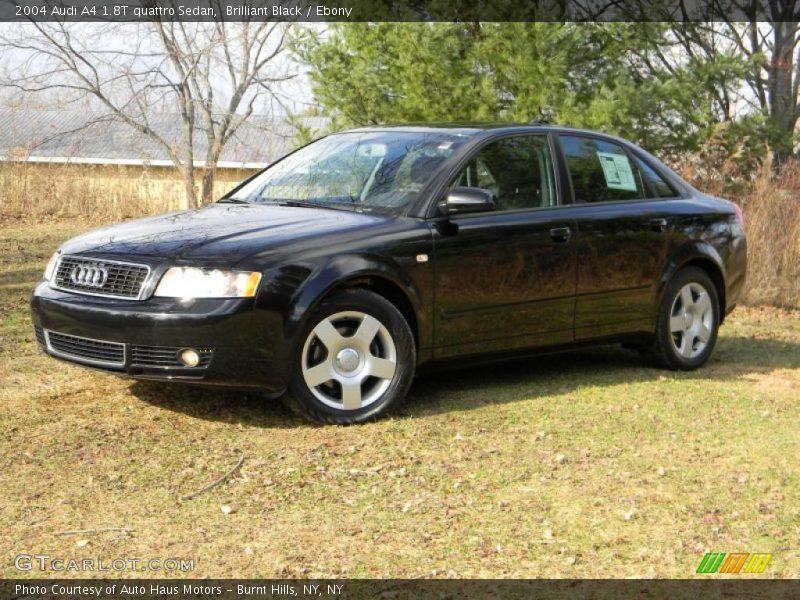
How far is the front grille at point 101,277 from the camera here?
6.20 m

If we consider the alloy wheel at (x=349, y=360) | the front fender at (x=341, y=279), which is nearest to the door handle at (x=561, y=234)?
the front fender at (x=341, y=279)

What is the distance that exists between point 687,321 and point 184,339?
4.04 metres

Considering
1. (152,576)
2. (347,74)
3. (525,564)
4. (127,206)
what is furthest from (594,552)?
(127,206)

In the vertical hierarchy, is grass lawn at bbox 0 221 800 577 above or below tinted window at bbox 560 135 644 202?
below

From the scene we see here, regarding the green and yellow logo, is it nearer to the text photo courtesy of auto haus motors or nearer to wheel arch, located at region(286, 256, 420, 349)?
the text photo courtesy of auto haus motors

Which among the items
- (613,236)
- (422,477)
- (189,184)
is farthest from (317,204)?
(189,184)

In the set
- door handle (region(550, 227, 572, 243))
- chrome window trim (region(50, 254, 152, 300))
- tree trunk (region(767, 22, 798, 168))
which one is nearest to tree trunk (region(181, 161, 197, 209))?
tree trunk (region(767, 22, 798, 168))

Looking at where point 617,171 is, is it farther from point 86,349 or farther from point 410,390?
point 86,349

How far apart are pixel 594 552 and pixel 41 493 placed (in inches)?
95.2

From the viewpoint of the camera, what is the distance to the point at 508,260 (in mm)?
7215

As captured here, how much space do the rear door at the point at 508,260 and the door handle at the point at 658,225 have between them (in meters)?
0.83

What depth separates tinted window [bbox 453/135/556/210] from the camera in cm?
733

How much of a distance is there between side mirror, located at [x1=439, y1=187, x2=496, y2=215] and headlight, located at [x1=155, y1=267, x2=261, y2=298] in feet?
4.52

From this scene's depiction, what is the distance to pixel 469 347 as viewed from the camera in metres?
7.14
